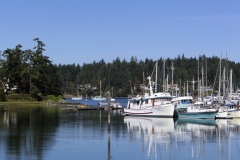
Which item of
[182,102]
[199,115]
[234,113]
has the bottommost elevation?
[199,115]

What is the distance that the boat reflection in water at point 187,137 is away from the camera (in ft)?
146

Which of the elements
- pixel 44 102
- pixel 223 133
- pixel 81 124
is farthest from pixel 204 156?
pixel 44 102

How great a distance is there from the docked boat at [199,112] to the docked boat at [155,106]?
2353 mm

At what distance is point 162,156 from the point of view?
1693 inches

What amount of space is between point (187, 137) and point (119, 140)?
8036 mm

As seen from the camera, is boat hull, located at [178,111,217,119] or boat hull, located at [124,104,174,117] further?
boat hull, located at [124,104,174,117]

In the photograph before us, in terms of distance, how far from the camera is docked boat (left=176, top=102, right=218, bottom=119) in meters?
80.8

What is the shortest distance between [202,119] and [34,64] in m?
68.7

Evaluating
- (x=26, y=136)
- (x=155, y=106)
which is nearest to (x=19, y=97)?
(x=155, y=106)

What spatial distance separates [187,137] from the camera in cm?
5641

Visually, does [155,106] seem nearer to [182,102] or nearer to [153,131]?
[182,102]

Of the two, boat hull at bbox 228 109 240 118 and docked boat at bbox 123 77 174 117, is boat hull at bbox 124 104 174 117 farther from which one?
boat hull at bbox 228 109 240 118

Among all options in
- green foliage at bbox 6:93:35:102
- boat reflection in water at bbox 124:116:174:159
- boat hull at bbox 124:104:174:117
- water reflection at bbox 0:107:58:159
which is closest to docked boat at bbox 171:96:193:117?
boat hull at bbox 124:104:174:117

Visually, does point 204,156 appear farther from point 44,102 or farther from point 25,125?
point 44,102
